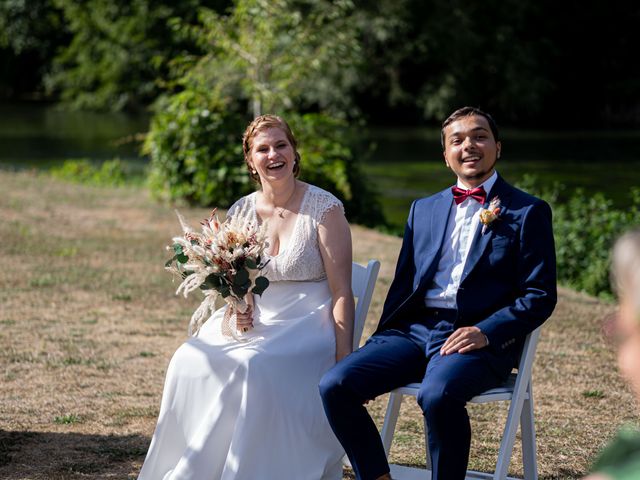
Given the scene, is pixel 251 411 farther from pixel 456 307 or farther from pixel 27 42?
pixel 27 42

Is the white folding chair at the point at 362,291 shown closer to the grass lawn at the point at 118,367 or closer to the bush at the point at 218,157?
the grass lawn at the point at 118,367

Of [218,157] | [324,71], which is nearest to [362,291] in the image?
[218,157]

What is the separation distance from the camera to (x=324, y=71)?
19.5m

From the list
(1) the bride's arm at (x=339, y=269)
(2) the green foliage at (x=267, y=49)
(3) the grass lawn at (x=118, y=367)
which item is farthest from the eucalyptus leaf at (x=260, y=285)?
(2) the green foliage at (x=267, y=49)

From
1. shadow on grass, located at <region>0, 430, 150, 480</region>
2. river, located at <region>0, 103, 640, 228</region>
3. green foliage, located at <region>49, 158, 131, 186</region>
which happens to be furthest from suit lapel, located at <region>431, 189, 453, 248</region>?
green foliage, located at <region>49, 158, 131, 186</region>

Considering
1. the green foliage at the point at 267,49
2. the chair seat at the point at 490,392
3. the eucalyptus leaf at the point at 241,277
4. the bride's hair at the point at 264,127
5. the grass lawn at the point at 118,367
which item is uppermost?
the green foliage at the point at 267,49

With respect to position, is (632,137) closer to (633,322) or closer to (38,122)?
(38,122)

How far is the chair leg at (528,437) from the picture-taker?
400cm

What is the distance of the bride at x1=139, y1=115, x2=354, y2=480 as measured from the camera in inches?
156

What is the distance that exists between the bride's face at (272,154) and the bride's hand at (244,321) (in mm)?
578

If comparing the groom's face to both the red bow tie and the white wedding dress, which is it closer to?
the red bow tie

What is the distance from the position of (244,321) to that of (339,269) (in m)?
0.44

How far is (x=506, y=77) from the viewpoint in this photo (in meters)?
29.3

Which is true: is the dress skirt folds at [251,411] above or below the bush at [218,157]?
below
